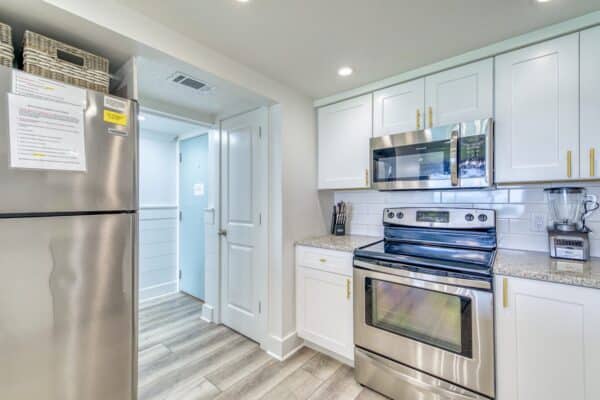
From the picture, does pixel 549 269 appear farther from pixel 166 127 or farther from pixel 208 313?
pixel 166 127

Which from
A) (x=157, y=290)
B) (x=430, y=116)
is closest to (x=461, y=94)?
(x=430, y=116)

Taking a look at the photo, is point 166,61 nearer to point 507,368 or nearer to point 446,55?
point 446,55

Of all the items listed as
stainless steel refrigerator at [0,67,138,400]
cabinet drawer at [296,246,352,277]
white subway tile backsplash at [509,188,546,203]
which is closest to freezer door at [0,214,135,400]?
stainless steel refrigerator at [0,67,138,400]

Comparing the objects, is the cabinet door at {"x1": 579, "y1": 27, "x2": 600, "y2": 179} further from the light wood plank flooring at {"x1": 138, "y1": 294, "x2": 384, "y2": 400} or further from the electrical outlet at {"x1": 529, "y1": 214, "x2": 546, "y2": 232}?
the light wood plank flooring at {"x1": 138, "y1": 294, "x2": 384, "y2": 400}

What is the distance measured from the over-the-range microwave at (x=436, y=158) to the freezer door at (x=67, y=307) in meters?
1.80

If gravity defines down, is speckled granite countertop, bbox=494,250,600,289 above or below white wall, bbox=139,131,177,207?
below

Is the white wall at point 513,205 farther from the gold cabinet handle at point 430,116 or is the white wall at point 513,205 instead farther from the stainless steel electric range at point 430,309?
the gold cabinet handle at point 430,116

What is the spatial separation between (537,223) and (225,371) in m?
2.50

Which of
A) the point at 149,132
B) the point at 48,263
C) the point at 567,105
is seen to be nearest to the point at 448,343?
the point at 567,105

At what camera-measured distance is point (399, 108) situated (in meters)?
2.12

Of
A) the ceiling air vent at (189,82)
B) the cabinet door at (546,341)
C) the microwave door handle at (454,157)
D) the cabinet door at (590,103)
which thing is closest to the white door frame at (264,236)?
the ceiling air vent at (189,82)

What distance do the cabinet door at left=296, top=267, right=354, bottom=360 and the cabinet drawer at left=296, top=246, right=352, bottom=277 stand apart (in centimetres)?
4

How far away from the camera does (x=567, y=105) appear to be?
152 centimetres

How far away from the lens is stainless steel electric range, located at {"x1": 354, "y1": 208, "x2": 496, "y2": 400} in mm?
1450
